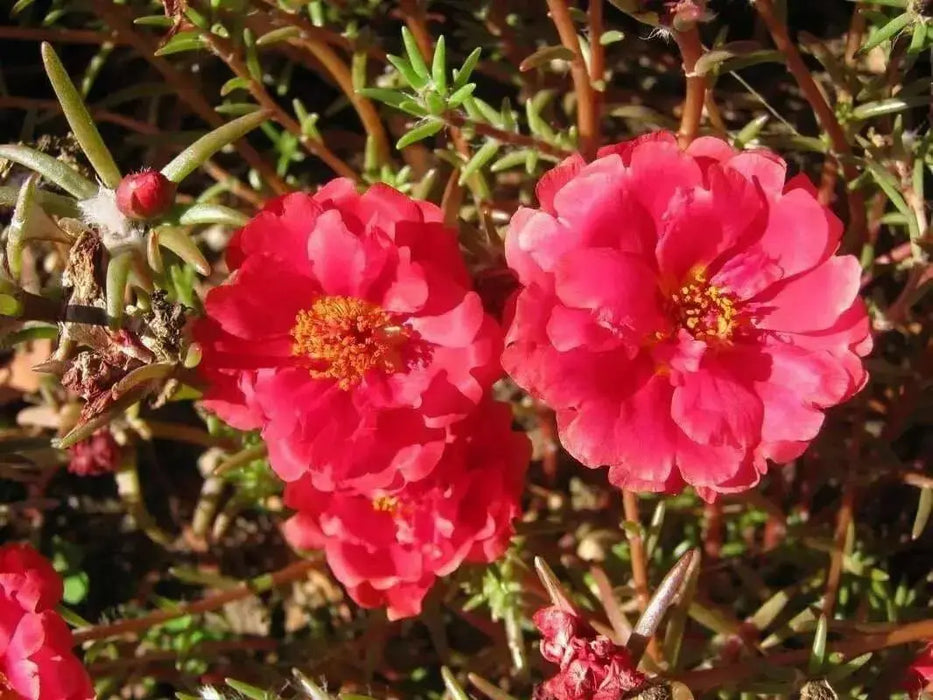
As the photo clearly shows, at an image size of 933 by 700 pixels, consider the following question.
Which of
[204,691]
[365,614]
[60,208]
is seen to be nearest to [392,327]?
[60,208]

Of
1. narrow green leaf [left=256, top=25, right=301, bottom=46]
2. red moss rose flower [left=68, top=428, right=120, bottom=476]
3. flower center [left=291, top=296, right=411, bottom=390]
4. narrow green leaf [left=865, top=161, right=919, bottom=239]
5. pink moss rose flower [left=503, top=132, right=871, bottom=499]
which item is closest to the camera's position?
pink moss rose flower [left=503, top=132, right=871, bottom=499]

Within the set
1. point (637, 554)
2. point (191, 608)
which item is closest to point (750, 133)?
point (637, 554)

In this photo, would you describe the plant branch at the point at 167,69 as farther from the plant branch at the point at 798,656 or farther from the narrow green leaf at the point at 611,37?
the plant branch at the point at 798,656

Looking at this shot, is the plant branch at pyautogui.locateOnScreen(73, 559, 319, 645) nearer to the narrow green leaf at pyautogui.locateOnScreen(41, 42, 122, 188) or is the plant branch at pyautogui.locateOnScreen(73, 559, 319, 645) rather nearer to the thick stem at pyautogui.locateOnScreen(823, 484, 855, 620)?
the narrow green leaf at pyautogui.locateOnScreen(41, 42, 122, 188)

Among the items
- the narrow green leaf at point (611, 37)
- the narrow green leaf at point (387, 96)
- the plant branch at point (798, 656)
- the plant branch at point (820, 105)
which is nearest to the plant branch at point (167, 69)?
the narrow green leaf at point (387, 96)

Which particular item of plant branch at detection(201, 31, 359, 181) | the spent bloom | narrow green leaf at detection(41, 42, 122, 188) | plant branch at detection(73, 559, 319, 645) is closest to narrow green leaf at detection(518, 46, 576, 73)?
plant branch at detection(201, 31, 359, 181)

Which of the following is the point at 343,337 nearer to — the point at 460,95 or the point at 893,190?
the point at 460,95
